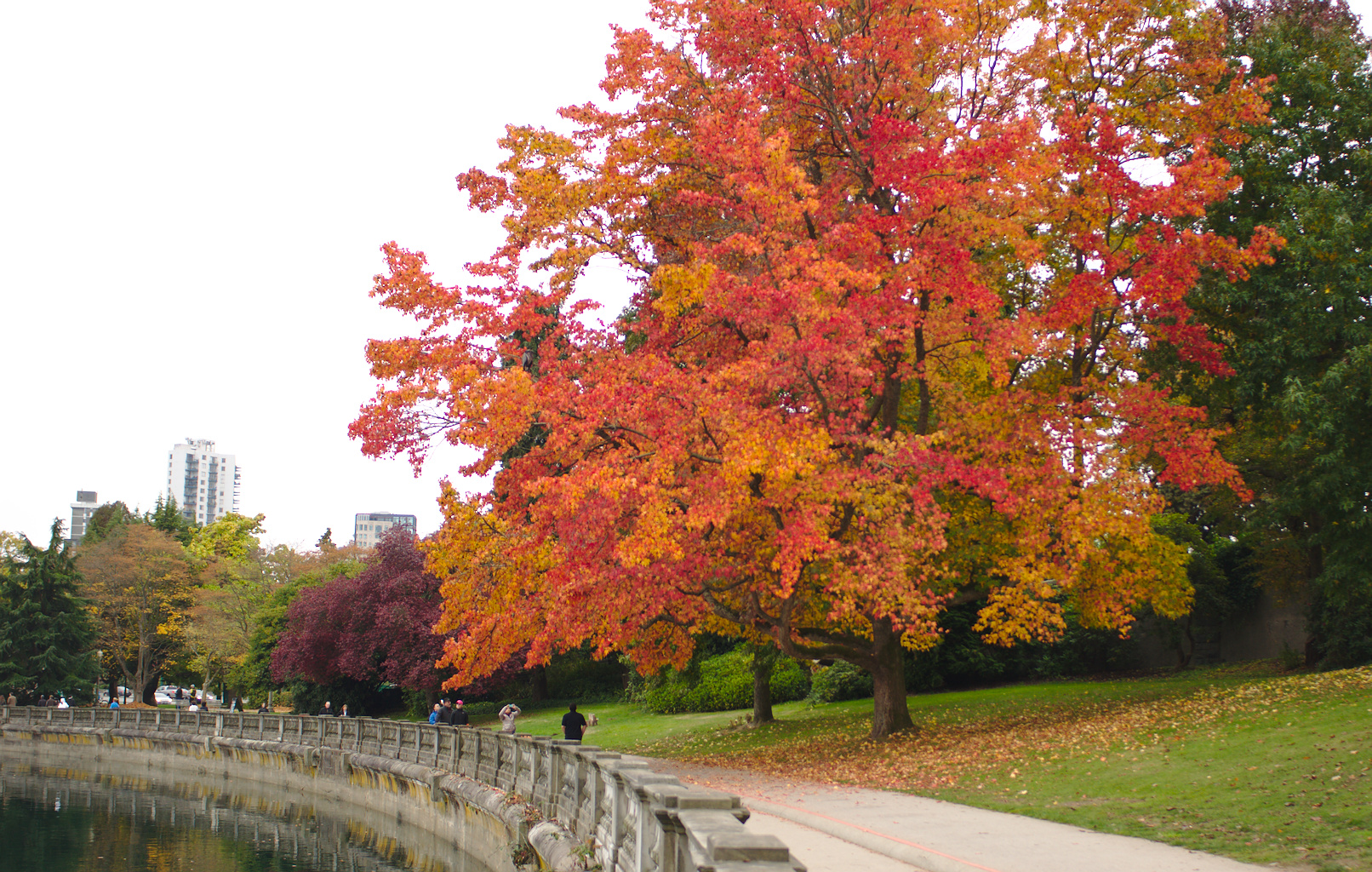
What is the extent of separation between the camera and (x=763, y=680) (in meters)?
27.8

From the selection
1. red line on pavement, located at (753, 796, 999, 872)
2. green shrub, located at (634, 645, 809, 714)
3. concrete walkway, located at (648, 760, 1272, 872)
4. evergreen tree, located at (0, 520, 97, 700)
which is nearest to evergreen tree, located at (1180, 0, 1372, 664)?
concrete walkway, located at (648, 760, 1272, 872)

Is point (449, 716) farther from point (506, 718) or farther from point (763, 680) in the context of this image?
point (763, 680)

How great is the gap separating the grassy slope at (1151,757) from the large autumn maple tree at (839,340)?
2008 mm

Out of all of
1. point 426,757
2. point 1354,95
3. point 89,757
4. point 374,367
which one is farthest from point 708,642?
point 89,757

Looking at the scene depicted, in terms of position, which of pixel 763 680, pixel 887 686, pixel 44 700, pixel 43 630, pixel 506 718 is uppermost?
pixel 43 630

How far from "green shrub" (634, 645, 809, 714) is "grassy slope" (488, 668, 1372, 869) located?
9.04 meters

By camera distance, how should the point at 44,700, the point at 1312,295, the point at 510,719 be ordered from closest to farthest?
1. the point at 1312,295
2. the point at 510,719
3. the point at 44,700

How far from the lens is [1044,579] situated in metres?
18.4

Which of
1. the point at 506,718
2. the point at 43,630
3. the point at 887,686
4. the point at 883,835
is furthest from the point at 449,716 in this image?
the point at 43,630

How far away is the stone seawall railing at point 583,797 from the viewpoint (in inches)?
214

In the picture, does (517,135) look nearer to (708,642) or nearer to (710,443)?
(710,443)

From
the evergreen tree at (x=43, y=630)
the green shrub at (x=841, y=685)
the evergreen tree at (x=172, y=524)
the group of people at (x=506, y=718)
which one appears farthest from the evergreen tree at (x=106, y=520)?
the green shrub at (x=841, y=685)

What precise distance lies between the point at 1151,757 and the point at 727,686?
22.5 m

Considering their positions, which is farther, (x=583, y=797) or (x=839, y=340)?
(x=839, y=340)
